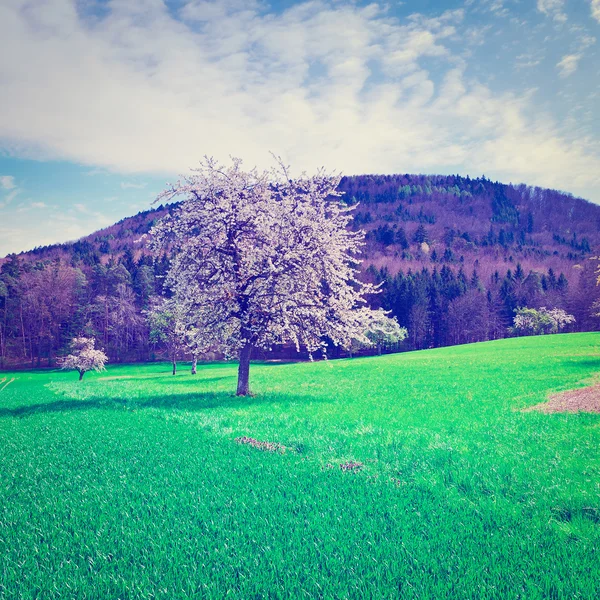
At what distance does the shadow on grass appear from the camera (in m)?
20.2

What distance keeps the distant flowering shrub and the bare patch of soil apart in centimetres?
1006

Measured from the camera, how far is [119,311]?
95750mm

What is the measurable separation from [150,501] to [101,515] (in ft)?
2.92

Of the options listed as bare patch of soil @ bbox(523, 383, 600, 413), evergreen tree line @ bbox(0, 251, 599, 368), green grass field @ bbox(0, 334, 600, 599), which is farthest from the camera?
evergreen tree line @ bbox(0, 251, 599, 368)

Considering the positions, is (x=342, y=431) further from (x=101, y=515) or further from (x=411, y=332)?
(x=411, y=332)

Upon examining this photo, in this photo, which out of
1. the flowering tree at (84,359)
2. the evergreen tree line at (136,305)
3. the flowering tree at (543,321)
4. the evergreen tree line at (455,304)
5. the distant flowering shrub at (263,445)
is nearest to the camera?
the distant flowering shrub at (263,445)

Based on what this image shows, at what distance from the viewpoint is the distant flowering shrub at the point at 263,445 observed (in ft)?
36.4

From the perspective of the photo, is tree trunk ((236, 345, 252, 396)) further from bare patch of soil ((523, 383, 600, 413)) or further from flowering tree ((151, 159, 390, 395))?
bare patch of soil ((523, 383, 600, 413))

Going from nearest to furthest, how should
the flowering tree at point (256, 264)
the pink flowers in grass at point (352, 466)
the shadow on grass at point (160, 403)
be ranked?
1. the pink flowers in grass at point (352, 466)
2. the shadow on grass at point (160, 403)
3. the flowering tree at point (256, 264)

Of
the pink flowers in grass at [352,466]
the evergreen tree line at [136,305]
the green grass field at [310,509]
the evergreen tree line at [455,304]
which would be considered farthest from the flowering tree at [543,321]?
the pink flowers in grass at [352,466]

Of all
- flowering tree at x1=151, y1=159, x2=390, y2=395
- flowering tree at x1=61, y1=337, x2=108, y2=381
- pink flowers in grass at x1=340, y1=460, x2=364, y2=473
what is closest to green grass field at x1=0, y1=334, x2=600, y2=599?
pink flowers in grass at x1=340, y1=460, x2=364, y2=473

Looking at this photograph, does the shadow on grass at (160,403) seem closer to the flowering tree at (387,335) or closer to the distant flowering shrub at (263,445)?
the distant flowering shrub at (263,445)

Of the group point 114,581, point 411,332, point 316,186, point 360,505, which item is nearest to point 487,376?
point 316,186

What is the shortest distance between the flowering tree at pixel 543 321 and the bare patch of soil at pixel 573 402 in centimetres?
8486
